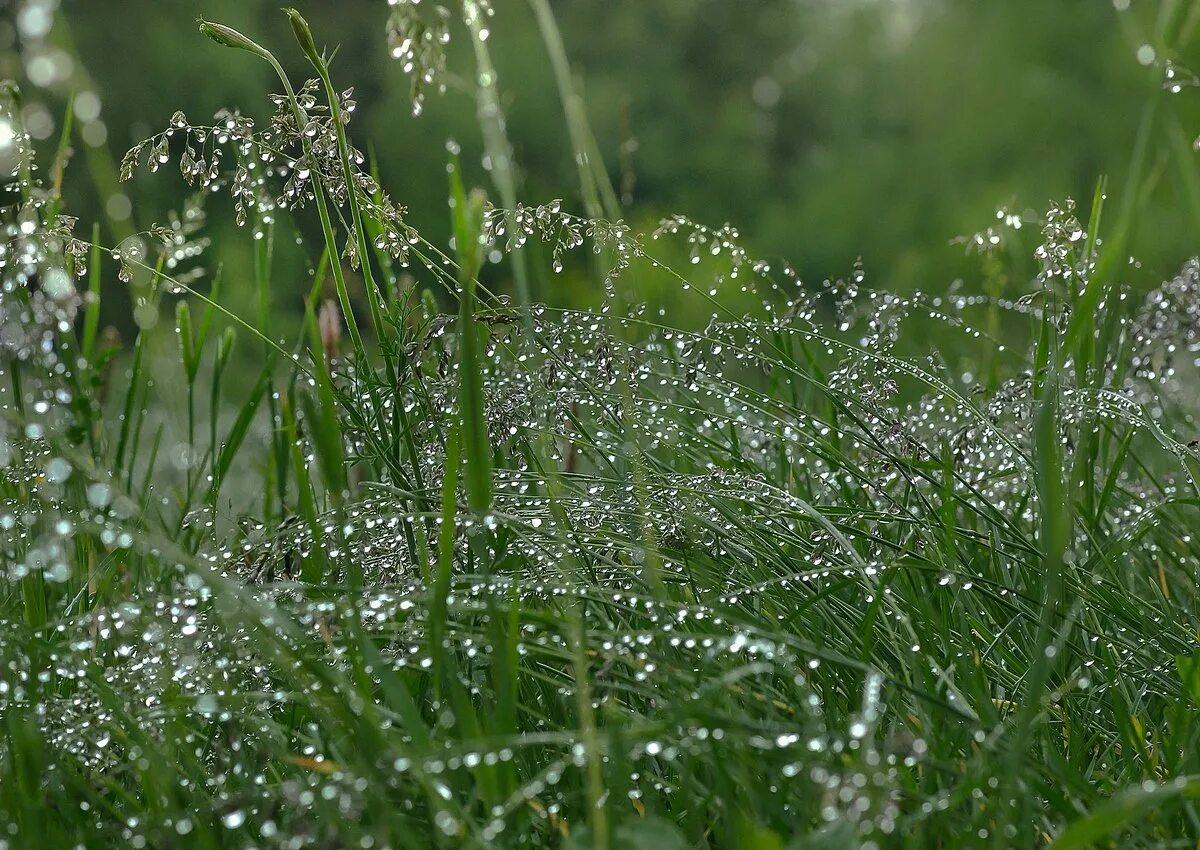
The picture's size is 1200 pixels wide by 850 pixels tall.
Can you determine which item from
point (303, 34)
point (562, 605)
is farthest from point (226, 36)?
point (562, 605)

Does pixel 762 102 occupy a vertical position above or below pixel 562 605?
above

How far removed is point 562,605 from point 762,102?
18.5 metres

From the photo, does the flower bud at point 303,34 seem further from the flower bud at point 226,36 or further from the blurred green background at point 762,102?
the blurred green background at point 762,102

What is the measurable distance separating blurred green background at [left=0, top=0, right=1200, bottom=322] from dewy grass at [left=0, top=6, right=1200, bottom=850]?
8758 millimetres

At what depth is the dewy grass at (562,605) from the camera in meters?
0.85

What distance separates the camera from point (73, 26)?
14.9m

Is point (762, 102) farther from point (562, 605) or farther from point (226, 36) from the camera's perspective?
point (562, 605)

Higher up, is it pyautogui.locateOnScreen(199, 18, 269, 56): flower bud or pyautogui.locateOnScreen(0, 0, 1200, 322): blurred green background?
pyautogui.locateOnScreen(0, 0, 1200, 322): blurred green background

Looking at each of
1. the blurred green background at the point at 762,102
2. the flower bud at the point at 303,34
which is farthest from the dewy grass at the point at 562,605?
the blurred green background at the point at 762,102

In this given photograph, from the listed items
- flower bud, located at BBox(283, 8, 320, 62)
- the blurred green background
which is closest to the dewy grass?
flower bud, located at BBox(283, 8, 320, 62)

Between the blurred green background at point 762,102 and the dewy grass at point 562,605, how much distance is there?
28.7 feet

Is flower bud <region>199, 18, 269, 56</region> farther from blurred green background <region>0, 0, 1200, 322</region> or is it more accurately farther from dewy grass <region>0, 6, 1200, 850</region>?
blurred green background <region>0, 0, 1200, 322</region>

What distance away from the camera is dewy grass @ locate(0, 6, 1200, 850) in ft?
2.79

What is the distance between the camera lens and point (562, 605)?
3.72ft
